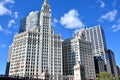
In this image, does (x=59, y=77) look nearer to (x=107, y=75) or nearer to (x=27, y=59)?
(x=27, y=59)

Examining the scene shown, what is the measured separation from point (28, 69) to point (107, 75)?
82090 millimetres

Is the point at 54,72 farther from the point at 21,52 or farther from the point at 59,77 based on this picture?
the point at 21,52

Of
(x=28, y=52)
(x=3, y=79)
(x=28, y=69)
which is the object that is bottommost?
(x=3, y=79)

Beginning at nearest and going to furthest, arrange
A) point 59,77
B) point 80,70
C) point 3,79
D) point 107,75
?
point 3,79
point 80,70
point 107,75
point 59,77

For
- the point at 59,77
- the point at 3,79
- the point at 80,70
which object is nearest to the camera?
the point at 3,79

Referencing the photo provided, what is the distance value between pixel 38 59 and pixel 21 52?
62.6 feet

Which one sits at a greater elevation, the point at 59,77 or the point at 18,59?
the point at 18,59

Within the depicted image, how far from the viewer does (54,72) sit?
7785 inches

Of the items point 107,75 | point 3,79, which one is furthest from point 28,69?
point 3,79

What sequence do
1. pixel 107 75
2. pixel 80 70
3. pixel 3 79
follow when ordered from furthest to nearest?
pixel 107 75, pixel 80 70, pixel 3 79

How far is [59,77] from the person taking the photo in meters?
189

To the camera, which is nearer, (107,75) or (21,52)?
(107,75)

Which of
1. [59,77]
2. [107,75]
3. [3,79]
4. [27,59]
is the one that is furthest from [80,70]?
[27,59]

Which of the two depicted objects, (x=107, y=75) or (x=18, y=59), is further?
(x=18, y=59)
